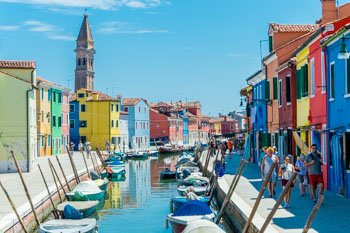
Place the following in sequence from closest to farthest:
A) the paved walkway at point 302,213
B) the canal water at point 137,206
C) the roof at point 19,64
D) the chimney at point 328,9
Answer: the paved walkway at point 302,213
the canal water at point 137,206
the chimney at point 328,9
the roof at point 19,64

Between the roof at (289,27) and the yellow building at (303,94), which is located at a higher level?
the roof at (289,27)

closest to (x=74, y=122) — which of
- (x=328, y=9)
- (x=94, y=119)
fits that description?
(x=94, y=119)

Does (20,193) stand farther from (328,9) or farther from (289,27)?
(289,27)

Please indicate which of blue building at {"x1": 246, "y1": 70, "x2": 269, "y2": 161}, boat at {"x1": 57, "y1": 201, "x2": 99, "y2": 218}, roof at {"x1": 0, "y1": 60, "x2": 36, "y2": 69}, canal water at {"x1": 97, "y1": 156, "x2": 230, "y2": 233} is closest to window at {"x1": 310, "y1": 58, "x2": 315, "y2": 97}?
canal water at {"x1": 97, "y1": 156, "x2": 230, "y2": 233}

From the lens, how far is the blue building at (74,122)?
3216 inches

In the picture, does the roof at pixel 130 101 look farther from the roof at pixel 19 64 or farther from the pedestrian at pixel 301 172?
the pedestrian at pixel 301 172

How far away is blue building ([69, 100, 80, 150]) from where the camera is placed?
268 ft

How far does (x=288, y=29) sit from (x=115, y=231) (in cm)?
1768

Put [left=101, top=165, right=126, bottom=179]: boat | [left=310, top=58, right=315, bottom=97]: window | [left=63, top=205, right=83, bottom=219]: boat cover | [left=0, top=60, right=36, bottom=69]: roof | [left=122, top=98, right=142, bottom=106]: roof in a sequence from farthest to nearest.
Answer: [left=122, top=98, right=142, bottom=106]: roof
[left=101, top=165, right=126, bottom=179]: boat
[left=0, top=60, right=36, bottom=69]: roof
[left=310, top=58, right=315, bottom=97]: window
[left=63, top=205, right=83, bottom=219]: boat cover

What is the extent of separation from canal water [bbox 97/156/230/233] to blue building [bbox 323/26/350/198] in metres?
4.07

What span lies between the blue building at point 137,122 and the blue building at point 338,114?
244 feet

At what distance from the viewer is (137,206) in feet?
96.8

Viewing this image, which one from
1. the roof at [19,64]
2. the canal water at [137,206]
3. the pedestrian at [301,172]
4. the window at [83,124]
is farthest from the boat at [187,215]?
the window at [83,124]

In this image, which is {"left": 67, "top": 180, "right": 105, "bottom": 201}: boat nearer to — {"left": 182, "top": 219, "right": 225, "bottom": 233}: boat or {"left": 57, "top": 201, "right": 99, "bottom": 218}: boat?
{"left": 57, "top": 201, "right": 99, "bottom": 218}: boat
